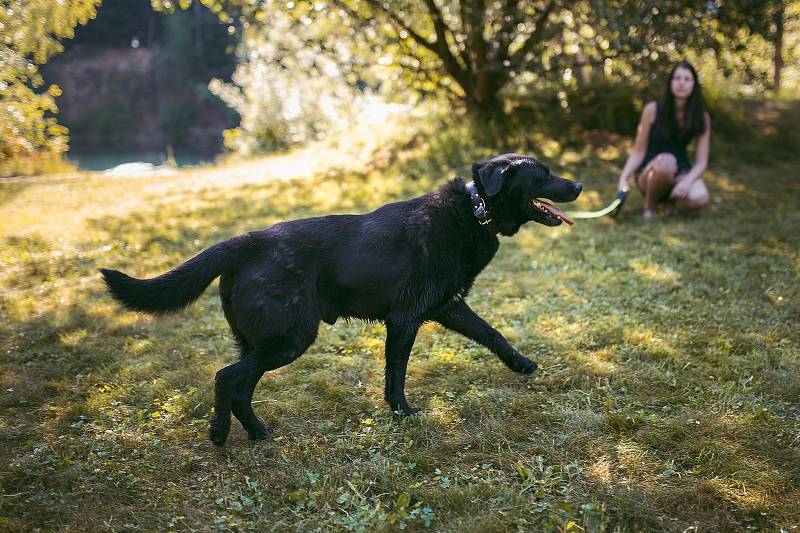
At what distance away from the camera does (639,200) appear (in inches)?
306

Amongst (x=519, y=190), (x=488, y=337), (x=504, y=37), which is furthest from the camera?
(x=504, y=37)

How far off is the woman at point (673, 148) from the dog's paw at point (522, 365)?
3.81m

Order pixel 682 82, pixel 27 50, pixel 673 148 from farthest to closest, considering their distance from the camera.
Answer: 1. pixel 673 148
2. pixel 682 82
3. pixel 27 50

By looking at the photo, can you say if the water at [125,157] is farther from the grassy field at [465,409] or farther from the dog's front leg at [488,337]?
the dog's front leg at [488,337]

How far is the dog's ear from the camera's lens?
3186mm

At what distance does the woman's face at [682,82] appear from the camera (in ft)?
21.6

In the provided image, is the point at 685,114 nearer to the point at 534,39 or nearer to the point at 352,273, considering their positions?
the point at 534,39

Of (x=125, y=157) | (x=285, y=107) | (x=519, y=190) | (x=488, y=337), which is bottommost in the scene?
(x=488, y=337)

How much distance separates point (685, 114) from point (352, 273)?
555 cm

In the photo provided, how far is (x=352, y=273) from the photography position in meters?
3.02

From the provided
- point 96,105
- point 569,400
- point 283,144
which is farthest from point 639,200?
point 96,105

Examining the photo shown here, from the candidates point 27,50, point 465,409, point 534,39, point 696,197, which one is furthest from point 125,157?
point 465,409

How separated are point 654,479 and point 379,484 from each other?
1.23 meters

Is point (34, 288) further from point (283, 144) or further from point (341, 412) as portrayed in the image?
point (283, 144)
